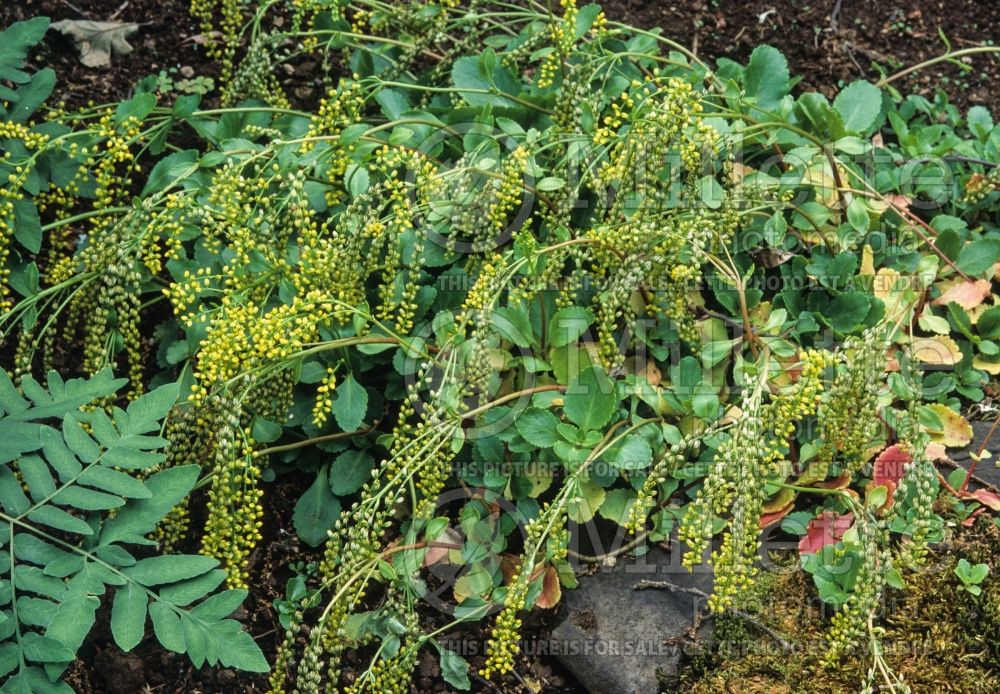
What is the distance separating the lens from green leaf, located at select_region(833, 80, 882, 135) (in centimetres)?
314

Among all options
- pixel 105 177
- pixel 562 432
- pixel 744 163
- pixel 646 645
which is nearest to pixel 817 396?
pixel 562 432

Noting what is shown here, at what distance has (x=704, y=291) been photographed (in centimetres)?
312

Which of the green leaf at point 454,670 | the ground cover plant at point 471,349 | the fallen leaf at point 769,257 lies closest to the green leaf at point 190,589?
the ground cover plant at point 471,349

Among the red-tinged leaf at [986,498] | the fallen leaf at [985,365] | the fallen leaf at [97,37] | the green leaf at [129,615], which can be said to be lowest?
the red-tinged leaf at [986,498]

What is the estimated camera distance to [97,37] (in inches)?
144

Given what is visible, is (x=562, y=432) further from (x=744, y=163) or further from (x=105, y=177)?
(x=105, y=177)

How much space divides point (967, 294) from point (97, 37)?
3.20m

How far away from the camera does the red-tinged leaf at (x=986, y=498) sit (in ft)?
8.97

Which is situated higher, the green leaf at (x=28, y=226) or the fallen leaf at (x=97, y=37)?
the fallen leaf at (x=97, y=37)

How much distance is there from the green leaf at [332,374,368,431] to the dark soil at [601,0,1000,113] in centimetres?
206

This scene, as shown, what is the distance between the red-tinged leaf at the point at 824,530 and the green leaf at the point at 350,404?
4.20 feet

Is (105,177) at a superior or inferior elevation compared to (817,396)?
superior

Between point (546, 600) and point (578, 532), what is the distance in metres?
0.24

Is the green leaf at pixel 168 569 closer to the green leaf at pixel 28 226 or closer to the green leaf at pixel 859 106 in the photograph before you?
the green leaf at pixel 28 226
